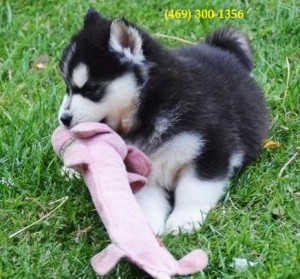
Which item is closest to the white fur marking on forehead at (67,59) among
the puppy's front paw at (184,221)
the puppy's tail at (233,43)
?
the puppy's front paw at (184,221)

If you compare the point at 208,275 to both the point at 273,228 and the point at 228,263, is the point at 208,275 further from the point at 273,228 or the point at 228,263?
the point at 273,228

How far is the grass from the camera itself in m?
3.25

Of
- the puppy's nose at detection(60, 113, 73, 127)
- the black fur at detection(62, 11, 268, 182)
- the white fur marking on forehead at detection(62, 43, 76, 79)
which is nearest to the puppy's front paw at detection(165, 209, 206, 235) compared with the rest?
the black fur at detection(62, 11, 268, 182)

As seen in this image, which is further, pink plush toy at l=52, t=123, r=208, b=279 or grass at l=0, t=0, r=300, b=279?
grass at l=0, t=0, r=300, b=279

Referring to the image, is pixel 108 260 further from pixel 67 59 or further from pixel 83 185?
pixel 67 59

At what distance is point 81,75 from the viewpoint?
3.54m

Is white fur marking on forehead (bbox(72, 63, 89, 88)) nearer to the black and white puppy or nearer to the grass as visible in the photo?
the black and white puppy

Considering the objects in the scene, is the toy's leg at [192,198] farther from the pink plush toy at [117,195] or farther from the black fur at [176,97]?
the pink plush toy at [117,195]

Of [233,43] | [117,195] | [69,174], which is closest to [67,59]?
[69,174]

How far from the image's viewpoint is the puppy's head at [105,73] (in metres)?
3.52

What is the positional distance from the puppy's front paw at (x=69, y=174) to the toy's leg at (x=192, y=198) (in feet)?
1.72

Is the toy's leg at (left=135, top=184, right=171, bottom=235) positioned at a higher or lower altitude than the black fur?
lower

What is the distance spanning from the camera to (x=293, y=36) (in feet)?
18.0

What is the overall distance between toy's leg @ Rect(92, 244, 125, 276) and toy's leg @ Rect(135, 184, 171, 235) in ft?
1.73
